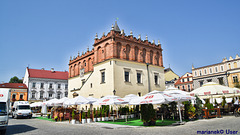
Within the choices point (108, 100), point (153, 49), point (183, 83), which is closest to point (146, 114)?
point (108, 100)

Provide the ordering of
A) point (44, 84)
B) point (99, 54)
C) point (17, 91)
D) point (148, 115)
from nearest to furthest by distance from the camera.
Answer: point (148, 115) → point (99, 54) → point (17, 91) → point (44, 84)

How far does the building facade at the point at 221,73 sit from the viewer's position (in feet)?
123

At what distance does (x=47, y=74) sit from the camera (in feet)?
182

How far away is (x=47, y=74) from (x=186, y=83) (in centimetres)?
4456

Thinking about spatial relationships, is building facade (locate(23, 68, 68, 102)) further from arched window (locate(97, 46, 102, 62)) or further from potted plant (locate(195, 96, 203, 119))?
potted plant (locate(195, 96, 203, 119))

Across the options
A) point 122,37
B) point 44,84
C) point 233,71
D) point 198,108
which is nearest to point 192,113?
point 198,108

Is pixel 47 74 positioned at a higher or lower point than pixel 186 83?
higher

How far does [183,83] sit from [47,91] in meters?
42.9

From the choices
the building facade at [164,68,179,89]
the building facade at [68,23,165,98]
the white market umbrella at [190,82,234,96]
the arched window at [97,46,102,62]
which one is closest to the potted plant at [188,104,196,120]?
the white market umbrella at [190,82,234,96]

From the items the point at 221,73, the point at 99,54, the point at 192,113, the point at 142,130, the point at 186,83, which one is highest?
the point at 99,54

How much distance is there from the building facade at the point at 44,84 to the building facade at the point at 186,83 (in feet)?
124

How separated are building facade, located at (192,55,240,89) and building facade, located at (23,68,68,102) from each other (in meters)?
41.2

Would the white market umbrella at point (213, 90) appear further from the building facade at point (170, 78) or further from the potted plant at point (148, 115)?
the building facade at point (170, 78)

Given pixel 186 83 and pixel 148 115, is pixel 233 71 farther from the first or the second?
pixel 148 115
